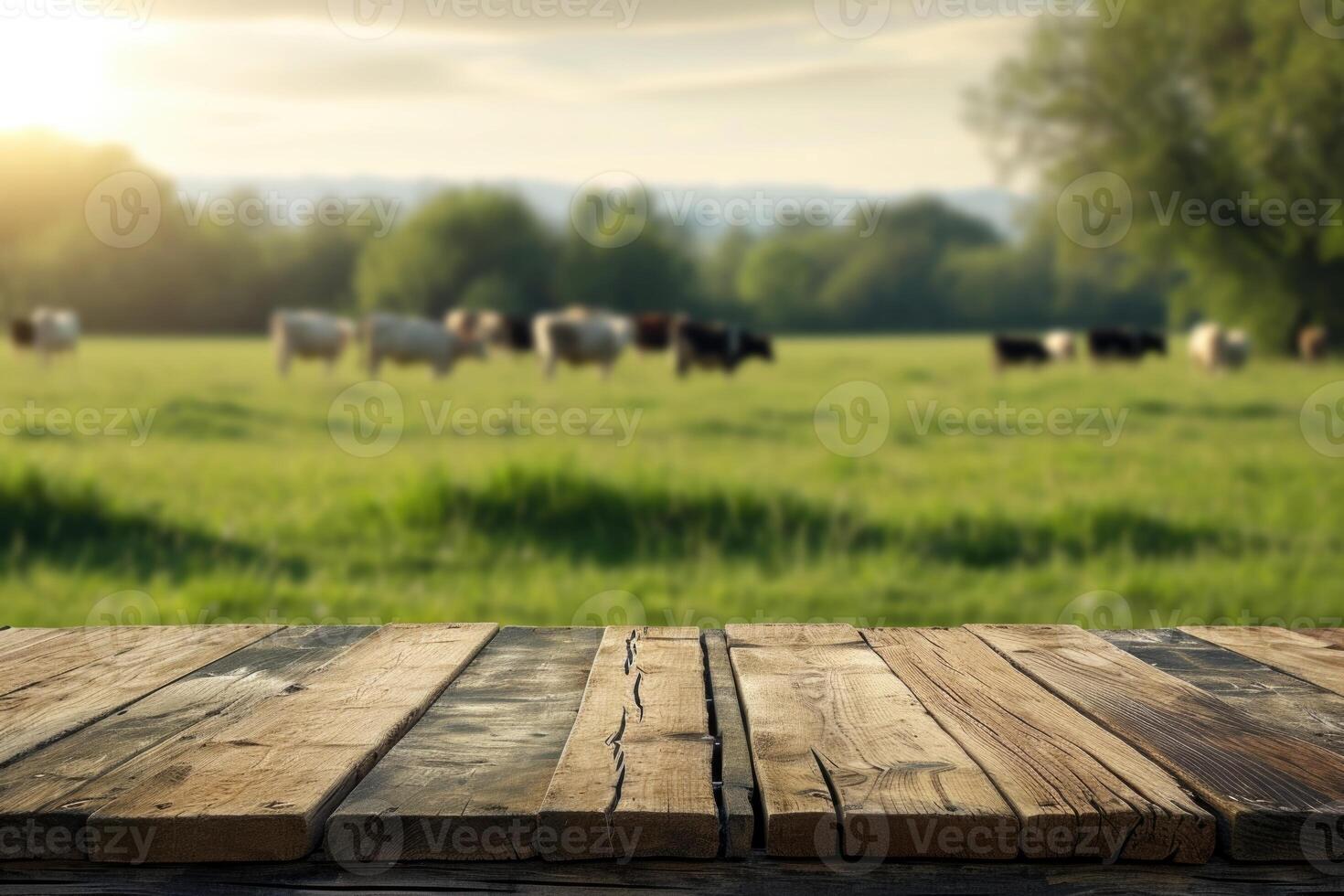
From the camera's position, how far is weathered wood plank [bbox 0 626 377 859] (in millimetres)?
1695

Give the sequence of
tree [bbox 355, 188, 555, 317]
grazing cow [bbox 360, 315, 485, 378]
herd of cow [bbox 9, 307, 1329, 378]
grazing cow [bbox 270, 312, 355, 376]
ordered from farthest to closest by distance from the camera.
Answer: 1. grazing cow [bbox 270, 312, 355, 376]
2. grazing cow [bbox 360, 315, 485, 378]
3. tree [bbox 355, 188, 555, 317]
4. herd of cow [bbox 9, 307, 1329, 378]

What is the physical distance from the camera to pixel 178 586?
22.2 ft

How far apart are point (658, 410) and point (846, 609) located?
27.2 feet

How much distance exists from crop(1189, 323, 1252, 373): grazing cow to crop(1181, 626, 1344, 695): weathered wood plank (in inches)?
1009

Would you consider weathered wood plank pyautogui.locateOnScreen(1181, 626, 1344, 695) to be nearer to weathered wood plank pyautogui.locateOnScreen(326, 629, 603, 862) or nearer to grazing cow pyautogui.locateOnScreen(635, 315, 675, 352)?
weathered wood plank pyautogui.locateOnScreen(326, 629, 603, 862)

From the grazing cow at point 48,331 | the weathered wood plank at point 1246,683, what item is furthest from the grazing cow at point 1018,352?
the weathered wood plank at point 1246,683

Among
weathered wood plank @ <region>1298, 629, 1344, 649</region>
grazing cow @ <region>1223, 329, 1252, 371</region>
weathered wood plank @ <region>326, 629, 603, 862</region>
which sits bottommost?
weathered wood plank @ <region>1298, 629, 1344, 649</region>

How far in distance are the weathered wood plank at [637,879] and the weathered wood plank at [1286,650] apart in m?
1.14

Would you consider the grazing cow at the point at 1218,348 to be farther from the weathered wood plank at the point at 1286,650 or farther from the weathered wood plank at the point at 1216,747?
the weathered wood plank at the point at 1216,747

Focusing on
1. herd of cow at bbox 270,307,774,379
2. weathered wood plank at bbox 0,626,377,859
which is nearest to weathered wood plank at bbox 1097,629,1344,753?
weathered wood plank at bbox 0,626,377,859

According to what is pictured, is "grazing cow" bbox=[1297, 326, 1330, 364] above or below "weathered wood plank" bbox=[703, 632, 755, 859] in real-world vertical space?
above

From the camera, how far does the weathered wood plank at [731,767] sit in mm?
1680

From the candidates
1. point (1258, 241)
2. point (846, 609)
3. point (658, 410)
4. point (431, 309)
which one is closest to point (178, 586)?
point (846, 609)

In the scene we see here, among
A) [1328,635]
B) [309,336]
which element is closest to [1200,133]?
[309,336]
